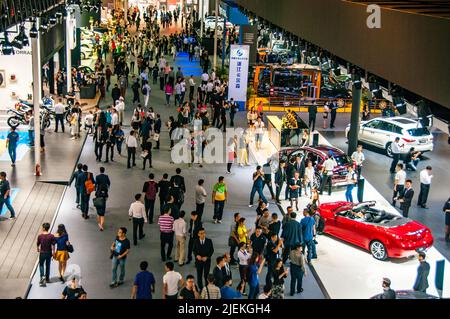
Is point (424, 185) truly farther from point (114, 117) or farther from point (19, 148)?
point (19, 148)

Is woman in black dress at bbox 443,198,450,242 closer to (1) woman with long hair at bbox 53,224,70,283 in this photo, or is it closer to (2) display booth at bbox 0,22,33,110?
(1) woman with long hair at bbox 53,224,70,283

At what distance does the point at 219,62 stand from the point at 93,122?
2348 centimetres

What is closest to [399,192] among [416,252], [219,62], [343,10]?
[416,252]

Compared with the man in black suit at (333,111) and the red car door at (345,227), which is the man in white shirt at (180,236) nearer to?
the red car door at (345,227)

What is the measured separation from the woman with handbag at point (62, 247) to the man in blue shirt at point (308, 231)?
453 cm

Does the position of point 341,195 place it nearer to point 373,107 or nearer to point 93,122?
point 93,122

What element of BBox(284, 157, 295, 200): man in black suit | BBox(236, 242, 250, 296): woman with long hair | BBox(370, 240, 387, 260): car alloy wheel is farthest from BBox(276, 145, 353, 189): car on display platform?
BBox(236, 242, 250, 296): woman with long hair

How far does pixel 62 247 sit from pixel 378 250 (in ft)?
21.7

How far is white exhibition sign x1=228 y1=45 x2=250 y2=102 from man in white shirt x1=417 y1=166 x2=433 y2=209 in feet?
44.8

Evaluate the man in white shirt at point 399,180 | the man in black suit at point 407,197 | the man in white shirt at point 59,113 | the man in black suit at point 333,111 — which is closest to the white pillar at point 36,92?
the man in white shirt at point 59,113

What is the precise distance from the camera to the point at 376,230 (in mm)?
16359

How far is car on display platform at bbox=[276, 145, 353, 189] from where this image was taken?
69.8 feet

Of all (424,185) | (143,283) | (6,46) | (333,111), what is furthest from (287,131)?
(143,283)

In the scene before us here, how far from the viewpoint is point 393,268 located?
15.9m
